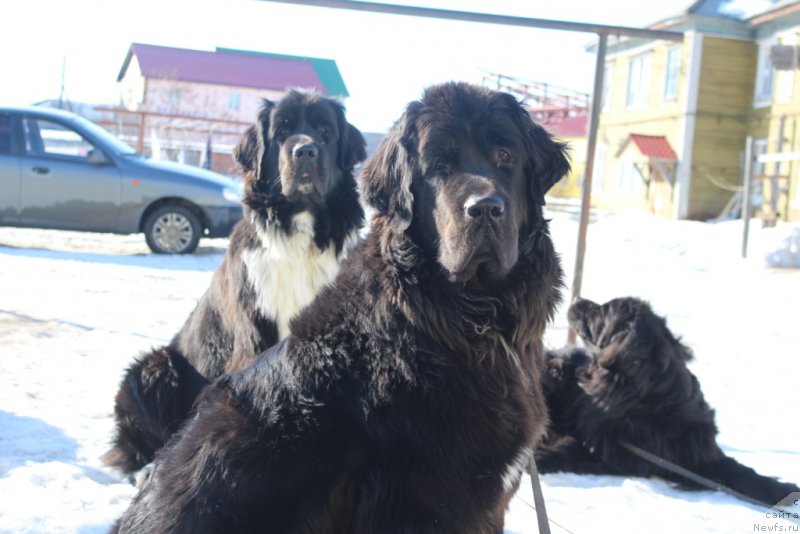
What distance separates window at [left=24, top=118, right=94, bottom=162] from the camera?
12.2 meters

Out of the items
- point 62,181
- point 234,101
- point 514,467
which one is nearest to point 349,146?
point 514,467

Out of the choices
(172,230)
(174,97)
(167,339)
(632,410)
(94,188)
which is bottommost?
(167,339)

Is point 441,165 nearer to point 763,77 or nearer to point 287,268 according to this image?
point 287,268

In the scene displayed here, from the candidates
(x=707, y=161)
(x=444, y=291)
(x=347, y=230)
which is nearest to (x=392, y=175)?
(x=444, y=291)

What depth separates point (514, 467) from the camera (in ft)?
8.62

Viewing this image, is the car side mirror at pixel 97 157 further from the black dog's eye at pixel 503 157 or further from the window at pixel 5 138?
the black dog's eye at pixel 503 157

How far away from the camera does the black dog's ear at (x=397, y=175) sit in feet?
9.34

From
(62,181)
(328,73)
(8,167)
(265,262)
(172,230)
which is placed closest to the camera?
(265,262)

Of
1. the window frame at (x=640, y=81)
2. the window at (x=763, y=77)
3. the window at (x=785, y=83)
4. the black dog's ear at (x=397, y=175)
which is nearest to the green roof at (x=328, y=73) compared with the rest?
the window frame at (x=640, y=81)

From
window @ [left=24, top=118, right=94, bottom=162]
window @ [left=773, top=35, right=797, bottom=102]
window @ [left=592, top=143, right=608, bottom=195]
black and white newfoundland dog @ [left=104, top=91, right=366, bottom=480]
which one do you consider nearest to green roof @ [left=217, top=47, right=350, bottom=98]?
window @ [left=592, top=143, right=608, bottom=195]

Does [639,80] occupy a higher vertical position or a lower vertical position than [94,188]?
higher

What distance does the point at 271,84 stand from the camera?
2013 inches

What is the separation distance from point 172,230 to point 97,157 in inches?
64.3

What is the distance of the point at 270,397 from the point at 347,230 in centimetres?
272
